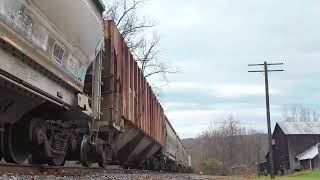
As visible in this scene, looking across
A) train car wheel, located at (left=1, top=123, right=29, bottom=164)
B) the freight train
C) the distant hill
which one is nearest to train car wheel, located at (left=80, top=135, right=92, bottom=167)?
the freight train

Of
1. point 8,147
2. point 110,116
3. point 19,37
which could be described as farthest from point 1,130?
point 110,116

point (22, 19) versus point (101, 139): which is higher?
point (22, 19)

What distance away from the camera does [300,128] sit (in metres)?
73.8

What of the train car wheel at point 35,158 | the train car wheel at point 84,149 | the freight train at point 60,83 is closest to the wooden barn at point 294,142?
the freight train at point 60,83

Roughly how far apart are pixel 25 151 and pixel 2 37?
3.15 meters

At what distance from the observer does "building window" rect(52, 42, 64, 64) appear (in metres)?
6.95

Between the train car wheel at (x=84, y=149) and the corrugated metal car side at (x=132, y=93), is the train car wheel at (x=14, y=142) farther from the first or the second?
the corrugated metal car side at (x=132, y=93)

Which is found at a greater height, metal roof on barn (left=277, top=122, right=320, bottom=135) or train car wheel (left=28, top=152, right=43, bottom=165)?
metal roof on barn (left=277, top=122, right=320, bottom=135)

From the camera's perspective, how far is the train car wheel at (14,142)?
723 centimetres

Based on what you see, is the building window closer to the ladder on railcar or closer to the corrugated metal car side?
the ladder on railcar

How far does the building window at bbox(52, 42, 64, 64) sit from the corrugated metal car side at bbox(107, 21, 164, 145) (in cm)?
380

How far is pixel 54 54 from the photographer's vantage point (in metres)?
6.95

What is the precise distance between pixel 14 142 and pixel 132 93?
5.87m

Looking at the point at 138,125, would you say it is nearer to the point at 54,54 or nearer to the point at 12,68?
the point at 54,54
